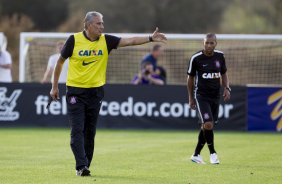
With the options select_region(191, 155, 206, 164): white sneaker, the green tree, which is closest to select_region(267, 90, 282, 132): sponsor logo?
select_region(191, 155, 206, 164): white sneaker

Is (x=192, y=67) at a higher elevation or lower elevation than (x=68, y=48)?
lower

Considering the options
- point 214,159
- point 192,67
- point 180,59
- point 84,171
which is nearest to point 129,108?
point 180,59

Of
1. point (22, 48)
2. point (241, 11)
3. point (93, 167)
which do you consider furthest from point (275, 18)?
point (93, 167)

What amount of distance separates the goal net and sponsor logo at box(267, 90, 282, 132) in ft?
13.4

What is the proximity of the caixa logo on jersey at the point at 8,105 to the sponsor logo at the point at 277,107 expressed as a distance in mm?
6526

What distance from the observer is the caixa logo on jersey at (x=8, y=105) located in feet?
73.3

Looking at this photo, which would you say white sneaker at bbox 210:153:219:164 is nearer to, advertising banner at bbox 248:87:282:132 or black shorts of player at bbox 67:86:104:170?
black shorts of player at bbox 67:86:104:170

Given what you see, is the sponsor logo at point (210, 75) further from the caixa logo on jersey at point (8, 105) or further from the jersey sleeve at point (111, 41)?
the caixa logo on jersey at point (8, 105)

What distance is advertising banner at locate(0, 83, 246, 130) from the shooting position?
22188 mm

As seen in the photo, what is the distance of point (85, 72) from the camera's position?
39.5ft

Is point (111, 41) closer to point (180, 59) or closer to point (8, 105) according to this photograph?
point (8, 105)

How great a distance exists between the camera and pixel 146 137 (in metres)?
19.8

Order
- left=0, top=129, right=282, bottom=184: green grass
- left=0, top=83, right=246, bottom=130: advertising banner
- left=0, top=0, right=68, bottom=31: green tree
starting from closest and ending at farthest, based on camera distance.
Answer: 1. left=0, top=129, right=282, bottom=184: green grass
2. left=0, top=83, right=246, bottom=130: advertising banner
3. left=0, top=0, right=68, bottom=31: green tree

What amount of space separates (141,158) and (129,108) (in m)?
7.72
